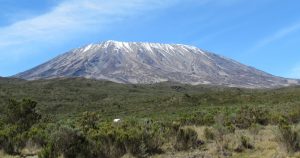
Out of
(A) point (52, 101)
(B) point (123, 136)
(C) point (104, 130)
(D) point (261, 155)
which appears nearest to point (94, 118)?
(C) point (104, 130)

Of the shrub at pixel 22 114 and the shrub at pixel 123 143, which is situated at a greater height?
the shrub at pixel 22 114

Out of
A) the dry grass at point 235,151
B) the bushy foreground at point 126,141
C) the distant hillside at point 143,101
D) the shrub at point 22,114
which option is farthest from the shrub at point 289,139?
the distant hillside at point 143,101

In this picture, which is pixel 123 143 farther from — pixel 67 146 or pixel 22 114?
pixel 22 114

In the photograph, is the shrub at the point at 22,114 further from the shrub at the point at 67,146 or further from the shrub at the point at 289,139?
the shrub at the point at 289,139

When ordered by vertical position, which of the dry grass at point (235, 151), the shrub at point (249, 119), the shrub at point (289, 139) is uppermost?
the shrub at point (249, 119)

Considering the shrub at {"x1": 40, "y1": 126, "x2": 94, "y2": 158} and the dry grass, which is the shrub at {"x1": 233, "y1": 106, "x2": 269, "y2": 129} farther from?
the shrub at {"x1": 40, "y1": 126, "x2": 94, "y2": 158}

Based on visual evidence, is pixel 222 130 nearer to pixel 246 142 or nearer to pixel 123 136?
pixel 246 142

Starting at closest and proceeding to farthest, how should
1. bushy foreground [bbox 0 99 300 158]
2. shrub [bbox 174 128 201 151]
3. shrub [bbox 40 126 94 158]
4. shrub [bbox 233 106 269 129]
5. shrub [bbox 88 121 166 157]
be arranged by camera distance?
shrub [bbox 40 126 94 158] < bushy foreground [bbox 0 99 300 158] < shrub [bbox 88 121 166 157] < shrub [bbox 174 128 201 151] < shrub [bbox 233 106 269 129]

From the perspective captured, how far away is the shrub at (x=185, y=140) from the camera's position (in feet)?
51.6

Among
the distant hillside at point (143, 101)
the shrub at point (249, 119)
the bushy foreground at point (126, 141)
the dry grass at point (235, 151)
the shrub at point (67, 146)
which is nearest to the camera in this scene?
the shrub at point (67, 146)

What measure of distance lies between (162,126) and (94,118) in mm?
5457

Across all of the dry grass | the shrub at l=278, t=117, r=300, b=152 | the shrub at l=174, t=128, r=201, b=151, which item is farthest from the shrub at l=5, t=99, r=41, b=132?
the shrub at l=278, t=117, r=300, b=152

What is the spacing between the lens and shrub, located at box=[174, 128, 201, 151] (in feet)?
51.6

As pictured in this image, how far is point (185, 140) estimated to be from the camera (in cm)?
1591
